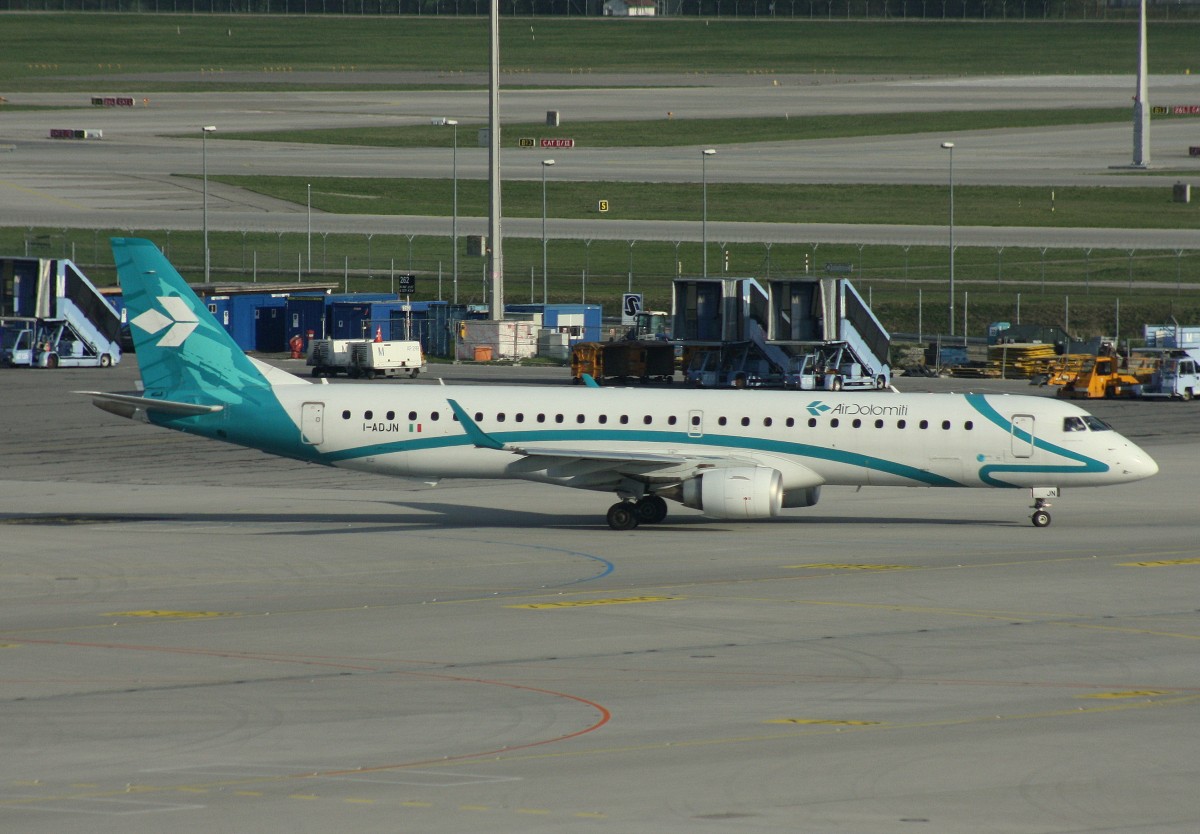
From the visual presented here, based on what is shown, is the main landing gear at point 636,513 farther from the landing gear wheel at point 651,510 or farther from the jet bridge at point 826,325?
the jet bridge at point 826,325

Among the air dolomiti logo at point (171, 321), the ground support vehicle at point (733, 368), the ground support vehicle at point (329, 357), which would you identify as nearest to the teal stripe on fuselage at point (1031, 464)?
the air dolomiti logo at point (171, 321)

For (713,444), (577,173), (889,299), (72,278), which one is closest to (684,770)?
(713,444)

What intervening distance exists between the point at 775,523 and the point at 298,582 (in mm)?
14312

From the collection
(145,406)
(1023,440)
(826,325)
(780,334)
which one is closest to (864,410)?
(1023,440)

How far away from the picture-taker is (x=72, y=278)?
90.1m

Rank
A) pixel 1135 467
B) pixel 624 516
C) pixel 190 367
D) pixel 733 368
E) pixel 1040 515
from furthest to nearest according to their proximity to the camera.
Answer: pixel 733 368, pixel 190 367, pixel 1040 515, pixel 624 516, pixel 1135 467

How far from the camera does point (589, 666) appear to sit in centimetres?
2648

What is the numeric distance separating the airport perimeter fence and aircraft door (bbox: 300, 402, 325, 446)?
55.6 m

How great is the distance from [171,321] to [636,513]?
13.5 meters

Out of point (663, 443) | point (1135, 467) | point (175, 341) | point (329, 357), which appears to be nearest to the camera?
point (1135, 467)

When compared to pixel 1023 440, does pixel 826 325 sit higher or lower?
higher

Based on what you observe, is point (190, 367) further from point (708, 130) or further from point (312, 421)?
point (708, 130)

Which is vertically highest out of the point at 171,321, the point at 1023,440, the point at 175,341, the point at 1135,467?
the point at 171,321

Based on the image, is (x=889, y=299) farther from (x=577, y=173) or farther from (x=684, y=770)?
(x=684, y=770)
